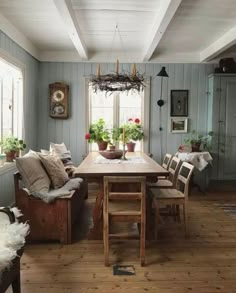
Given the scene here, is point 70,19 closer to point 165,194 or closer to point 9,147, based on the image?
point 9,147

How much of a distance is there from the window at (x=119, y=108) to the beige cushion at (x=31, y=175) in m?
2.70

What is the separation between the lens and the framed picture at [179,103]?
592 centimetres

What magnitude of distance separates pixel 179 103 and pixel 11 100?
3.14m

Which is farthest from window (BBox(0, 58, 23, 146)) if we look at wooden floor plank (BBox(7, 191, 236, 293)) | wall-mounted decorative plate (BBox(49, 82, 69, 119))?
wooden floor plank (BBox(7, 191, 236, 293))

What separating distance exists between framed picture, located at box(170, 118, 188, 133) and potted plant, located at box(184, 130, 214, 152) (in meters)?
0.17

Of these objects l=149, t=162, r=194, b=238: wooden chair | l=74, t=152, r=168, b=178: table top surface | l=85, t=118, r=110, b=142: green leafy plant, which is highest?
l=85, t=118, r=110, b=142: green leafy plant

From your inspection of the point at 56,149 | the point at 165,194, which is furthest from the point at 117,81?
the point at 56,149

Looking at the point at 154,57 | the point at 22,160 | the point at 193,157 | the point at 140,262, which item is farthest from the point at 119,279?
the point at 154,57

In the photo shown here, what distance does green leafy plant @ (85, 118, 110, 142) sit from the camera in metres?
5.64

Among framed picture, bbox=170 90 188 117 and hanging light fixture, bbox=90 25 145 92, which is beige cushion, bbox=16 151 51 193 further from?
framed picture, bbox=170 90 188 117

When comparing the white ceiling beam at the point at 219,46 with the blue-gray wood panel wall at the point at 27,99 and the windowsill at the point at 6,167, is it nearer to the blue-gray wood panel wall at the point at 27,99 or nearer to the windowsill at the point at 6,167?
the blue-gray wood panel wall at the point at 27,99

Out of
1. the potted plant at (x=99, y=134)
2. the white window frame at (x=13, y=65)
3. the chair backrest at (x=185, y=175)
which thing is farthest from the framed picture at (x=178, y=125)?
the white window frame at (x=13, y=65)

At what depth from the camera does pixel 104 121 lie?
5.93m

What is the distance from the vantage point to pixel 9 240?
1888 mm
